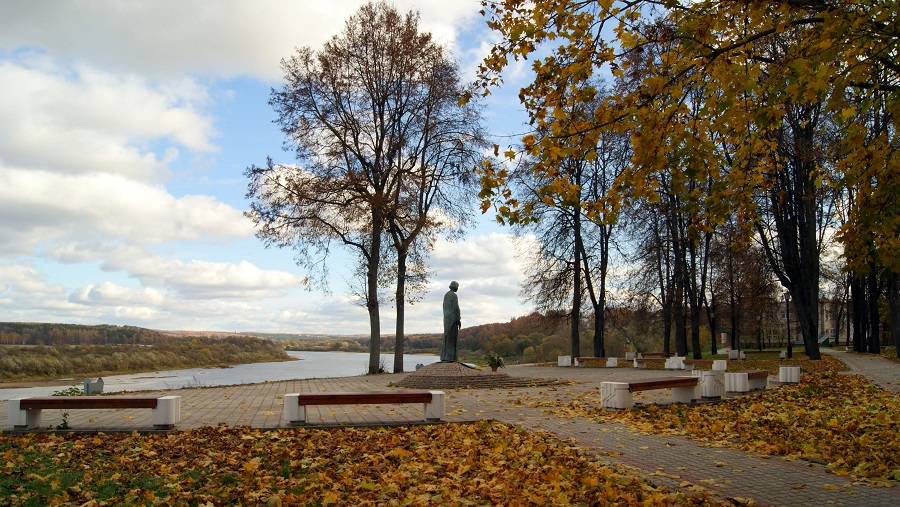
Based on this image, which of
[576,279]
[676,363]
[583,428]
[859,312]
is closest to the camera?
[583,428]

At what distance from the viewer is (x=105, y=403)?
9250 mm

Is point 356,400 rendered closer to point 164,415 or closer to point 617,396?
point 164,415

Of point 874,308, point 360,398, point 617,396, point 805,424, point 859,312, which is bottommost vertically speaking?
point 805,424

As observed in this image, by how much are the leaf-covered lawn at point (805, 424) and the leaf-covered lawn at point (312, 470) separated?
7.26 feet

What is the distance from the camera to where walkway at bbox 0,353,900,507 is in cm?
586

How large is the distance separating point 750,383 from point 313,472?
11.3 metres

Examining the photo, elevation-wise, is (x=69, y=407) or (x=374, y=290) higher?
(x=374, y=290)

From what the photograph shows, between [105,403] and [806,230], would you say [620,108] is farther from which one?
[806,230]

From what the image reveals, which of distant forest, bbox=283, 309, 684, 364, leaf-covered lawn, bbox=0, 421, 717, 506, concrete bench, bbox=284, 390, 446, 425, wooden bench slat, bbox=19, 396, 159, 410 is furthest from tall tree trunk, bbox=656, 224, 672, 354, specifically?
wooden bench slat, bbox=19, 396, 159, 410

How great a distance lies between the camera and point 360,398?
32.6ft

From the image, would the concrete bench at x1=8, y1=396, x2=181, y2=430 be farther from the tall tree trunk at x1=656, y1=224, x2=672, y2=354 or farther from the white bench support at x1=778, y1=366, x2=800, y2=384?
the tall tree trunk at x1=656, y1=224, x2=672, y2=354

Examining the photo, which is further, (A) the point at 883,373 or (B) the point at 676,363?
(B) the point at 676,363

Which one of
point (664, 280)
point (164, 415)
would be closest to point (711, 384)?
point (164, 415)

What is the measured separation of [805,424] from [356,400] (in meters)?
6.41
